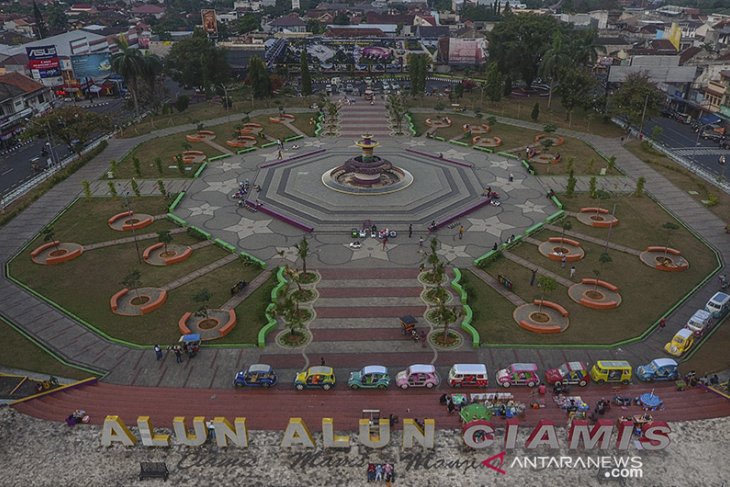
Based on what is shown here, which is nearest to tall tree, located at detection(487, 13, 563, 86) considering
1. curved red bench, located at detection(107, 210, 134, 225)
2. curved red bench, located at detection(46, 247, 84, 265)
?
curved red bench, located at detection(107, 210, 134, 225)

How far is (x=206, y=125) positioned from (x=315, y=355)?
79.4 metres

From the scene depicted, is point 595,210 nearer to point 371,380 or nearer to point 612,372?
point 612,372

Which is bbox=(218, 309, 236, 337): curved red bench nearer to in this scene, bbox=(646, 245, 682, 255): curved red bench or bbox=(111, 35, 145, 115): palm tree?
bbox=(646, 245, 682, 255): curved red bench

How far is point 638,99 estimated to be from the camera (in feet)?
329

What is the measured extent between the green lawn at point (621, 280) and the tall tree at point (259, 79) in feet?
268

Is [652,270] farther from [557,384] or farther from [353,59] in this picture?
[353,59]

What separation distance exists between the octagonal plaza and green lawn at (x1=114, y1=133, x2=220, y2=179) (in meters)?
5.25

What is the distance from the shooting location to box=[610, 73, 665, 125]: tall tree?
100062 mm

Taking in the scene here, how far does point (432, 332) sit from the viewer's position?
4878 centimetres

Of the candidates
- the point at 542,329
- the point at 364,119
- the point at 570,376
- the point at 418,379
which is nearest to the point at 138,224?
the point at 418,379

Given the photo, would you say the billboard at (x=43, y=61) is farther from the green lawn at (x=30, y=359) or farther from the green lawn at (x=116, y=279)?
the green lawn at (x=30, y=359)

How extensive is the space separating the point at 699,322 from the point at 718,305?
4527 mm

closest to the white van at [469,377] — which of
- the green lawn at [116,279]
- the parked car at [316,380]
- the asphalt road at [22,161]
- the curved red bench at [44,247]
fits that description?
the parked car at [316,380]

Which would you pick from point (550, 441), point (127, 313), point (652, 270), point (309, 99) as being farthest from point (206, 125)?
point (550, 441)
